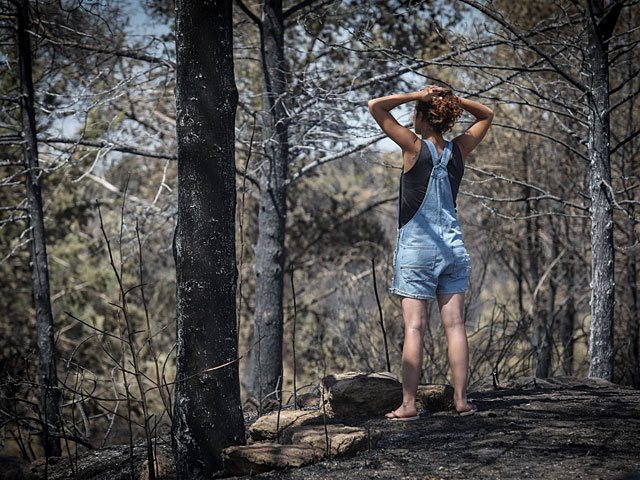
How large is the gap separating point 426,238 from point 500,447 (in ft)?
3.87

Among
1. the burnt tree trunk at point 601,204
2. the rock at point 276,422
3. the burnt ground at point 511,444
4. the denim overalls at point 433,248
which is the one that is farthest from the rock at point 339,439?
the burnt tree trunk at point 601,204

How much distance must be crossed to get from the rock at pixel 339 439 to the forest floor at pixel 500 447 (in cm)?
5

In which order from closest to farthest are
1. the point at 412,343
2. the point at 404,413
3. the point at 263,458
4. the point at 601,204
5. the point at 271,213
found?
the point at 263,458 < the point at 412,343 < the point at 404,413 < the point at 601,204 < the point at 271,213

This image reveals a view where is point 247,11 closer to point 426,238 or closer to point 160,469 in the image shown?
point 426,238

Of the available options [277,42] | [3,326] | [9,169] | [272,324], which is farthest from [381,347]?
[9,169]

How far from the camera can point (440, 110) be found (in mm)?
3719

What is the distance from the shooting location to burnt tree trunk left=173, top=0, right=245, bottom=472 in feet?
10.6

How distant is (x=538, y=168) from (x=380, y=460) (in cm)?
1087

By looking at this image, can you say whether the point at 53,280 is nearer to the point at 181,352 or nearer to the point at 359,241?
the point at 359,241

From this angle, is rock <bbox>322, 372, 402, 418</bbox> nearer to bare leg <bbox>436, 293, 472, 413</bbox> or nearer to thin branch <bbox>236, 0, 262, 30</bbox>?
bare leg <bbox>436, 293, 472, 413</bbox>

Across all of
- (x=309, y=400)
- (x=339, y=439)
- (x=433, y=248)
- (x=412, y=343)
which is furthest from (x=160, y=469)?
(x=433, y=248)

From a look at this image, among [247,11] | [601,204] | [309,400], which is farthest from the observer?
[247,11]

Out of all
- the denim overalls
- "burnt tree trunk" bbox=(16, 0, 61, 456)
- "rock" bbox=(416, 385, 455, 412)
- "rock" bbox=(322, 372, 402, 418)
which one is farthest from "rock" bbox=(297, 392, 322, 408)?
"burnt tree trunk" bbox=(16, 0, 61, 456)

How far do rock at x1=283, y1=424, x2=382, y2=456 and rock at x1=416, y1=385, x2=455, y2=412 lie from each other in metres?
0.69
